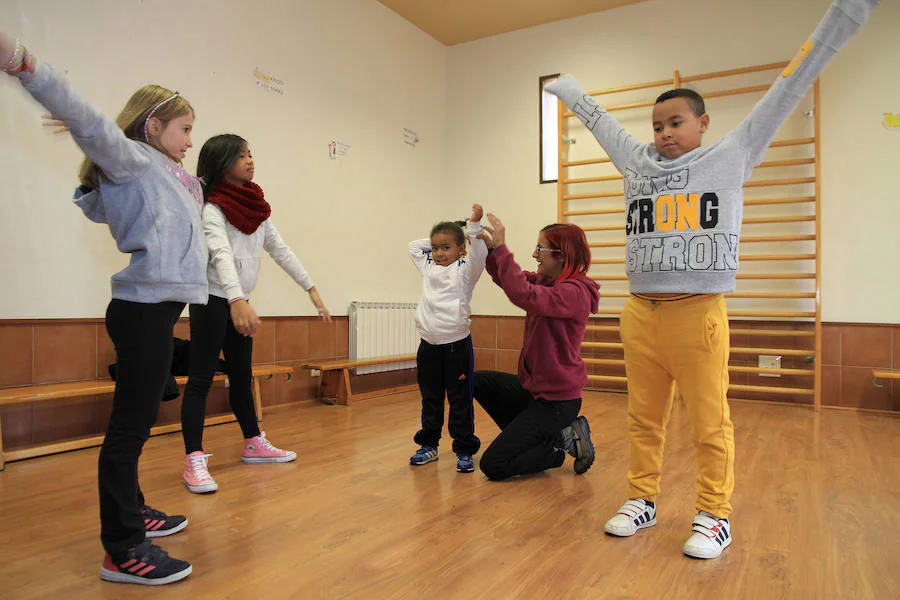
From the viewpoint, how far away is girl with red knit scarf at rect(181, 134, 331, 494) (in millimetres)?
2043

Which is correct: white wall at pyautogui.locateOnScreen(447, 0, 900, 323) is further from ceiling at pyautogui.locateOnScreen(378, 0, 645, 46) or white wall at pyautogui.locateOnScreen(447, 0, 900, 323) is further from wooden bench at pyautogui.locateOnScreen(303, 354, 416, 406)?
wooden bench at pyautogui.locateOnScreen(303, 354, 416, 406)

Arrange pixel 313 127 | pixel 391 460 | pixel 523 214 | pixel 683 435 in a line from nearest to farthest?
pixel 391 460 < pixel 683 435 < pixel 313 127 < pixel 523 214

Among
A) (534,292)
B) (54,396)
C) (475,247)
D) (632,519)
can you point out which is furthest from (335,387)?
(632,519)

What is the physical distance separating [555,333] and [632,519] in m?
0.74

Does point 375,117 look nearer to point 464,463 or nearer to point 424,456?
point 424,456

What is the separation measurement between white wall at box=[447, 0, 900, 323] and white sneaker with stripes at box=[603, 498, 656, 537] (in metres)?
3.00

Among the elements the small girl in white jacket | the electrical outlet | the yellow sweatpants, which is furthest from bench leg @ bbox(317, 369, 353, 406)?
the electrical outlet

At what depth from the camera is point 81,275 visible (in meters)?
2.74

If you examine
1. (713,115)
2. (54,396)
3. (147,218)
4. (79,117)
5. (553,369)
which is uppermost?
(713,115)

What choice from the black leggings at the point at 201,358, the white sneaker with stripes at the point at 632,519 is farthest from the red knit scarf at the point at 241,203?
the white sneaker with stripes at the point at 632,519

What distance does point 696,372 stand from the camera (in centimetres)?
154

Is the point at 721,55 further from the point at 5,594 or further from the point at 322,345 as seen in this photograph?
the point at 5,594

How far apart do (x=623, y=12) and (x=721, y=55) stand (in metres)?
0.83

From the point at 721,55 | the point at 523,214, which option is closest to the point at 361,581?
the point at 523,214
